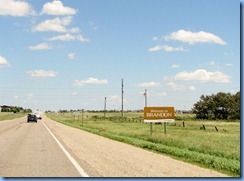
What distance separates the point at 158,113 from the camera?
3070 centimetres

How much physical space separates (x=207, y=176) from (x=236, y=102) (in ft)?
387

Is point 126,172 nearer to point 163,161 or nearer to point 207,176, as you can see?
point 207,176

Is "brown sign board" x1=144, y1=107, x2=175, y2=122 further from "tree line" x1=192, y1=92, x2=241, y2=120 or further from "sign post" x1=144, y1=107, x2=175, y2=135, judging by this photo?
"tree line" x1=192, y1=92, x2=241, y2=120

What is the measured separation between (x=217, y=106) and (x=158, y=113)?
101 meters

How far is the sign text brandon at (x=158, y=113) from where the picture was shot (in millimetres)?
30547

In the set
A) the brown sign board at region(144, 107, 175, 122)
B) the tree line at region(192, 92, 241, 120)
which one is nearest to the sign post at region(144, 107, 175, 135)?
the brown sign board at region(144, 107, 175, 122)

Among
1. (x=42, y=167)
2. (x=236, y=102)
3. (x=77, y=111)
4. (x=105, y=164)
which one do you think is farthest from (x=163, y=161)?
(x=236, y=102)

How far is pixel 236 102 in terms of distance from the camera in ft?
405

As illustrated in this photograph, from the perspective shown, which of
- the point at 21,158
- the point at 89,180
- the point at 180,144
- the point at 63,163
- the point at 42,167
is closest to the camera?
the point at 89,180

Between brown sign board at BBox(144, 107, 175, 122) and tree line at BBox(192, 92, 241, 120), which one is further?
tree line at BBox(192, 92, 241, 120)

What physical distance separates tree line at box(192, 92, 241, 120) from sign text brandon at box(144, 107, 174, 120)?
316 feet

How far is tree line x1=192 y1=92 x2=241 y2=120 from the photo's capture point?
123875mm

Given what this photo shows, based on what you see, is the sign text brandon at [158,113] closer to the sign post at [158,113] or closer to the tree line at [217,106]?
the sign post at [158,113]

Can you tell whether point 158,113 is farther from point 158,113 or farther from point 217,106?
point 217,106
